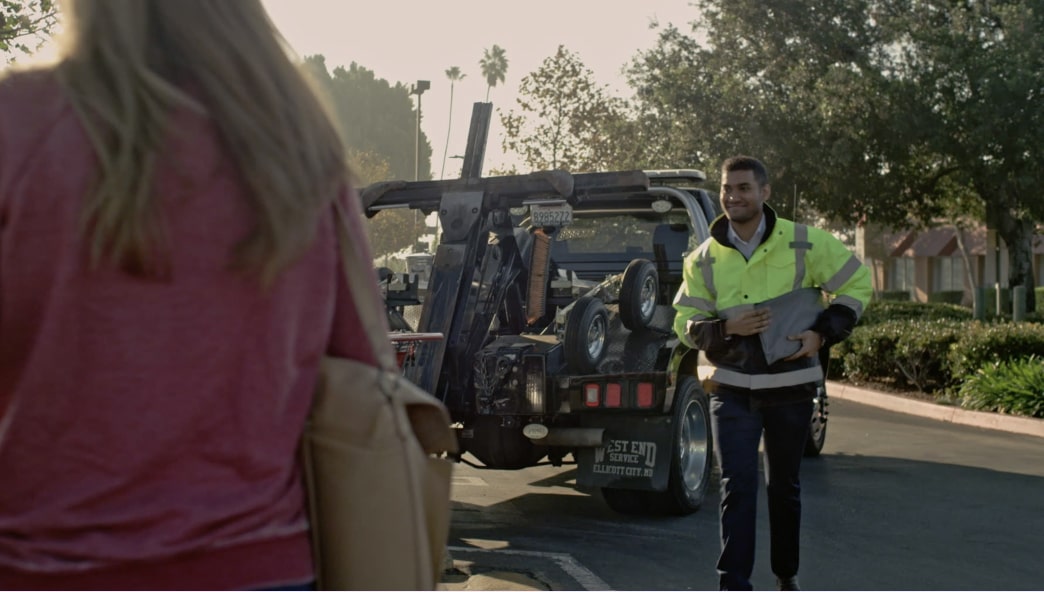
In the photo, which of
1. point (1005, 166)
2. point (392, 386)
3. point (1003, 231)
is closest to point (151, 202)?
point (392, 386)

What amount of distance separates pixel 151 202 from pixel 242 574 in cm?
49

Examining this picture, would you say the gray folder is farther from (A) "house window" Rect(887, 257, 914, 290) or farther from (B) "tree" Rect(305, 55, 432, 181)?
(B) "tree" Rect(305, 55, 432, 181)

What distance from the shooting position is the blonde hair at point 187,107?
5.34 ft

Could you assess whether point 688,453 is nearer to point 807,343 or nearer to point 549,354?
point 549,354

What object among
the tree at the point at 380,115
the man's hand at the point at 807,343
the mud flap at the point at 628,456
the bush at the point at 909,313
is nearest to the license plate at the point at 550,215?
the mud flap at the point at 628,456

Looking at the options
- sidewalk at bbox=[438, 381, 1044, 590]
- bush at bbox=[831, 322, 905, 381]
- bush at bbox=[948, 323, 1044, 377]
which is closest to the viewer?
sidewalk at bbox=[438, 381, 1044, 590]

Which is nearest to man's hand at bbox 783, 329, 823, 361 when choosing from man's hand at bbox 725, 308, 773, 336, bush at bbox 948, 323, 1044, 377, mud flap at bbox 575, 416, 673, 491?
man's hand at bbox 725, 308, 773, 336

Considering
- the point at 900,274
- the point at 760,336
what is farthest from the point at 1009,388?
the point at 900,274

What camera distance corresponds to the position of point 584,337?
805cm

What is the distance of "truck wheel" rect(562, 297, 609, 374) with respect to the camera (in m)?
8.04

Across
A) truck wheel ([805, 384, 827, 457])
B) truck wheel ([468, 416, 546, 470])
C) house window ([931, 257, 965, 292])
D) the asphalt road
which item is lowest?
the asphalt road

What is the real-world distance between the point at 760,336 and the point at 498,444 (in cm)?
278

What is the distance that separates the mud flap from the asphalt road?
0.98ft

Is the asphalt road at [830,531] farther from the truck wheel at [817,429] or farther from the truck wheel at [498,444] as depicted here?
the truck wheel at [498,444]
